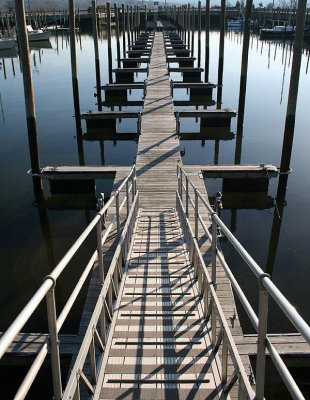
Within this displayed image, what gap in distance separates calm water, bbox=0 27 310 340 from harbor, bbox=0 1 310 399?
54 millimetres

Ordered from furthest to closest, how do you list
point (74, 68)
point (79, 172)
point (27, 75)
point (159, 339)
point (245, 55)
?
point (245, 55) → point (74, 68) → point (79, 172) → point (27, 75) → point (159, 339)

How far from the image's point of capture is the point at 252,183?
12.0 meters

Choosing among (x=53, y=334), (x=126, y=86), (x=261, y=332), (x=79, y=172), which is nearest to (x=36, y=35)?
(x=126, y=86)

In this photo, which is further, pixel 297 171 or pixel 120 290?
pixel 297 171

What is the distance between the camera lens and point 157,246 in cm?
643

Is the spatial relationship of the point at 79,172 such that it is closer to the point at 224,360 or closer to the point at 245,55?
the point at 224,360

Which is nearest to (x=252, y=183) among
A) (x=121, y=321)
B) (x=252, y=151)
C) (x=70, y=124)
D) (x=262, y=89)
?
(x=252, y=151)

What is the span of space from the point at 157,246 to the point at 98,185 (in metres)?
7.28

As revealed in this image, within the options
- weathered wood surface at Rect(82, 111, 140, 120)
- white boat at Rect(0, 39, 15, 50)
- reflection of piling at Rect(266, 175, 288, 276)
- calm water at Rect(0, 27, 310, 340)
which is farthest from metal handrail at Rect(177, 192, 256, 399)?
white boat at Rect(0, 39, 15, 50)

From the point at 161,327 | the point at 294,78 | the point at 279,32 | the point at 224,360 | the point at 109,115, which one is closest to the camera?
the point at 224,360

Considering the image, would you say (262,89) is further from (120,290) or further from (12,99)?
(120,290)

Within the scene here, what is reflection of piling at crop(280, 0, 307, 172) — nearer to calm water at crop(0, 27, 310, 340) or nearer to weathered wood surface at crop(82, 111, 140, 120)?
calm water at crop(0, 27, 310, 340)

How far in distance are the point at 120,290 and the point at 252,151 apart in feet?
42.9

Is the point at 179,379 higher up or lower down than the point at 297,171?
higher up
